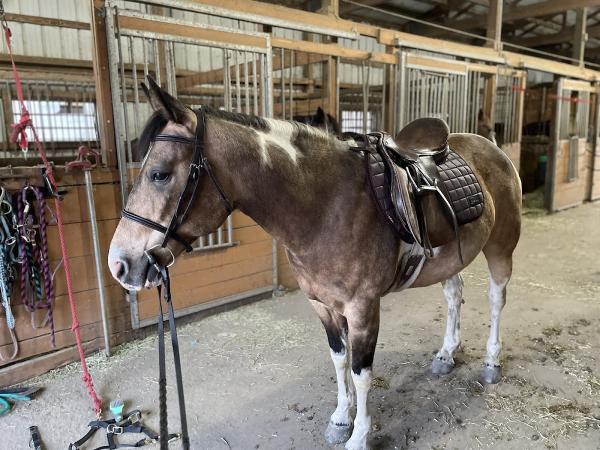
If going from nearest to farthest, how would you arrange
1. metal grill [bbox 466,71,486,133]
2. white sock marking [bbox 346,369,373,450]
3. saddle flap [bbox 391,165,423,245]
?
1. saddle flap [bbox 391,165,423,245]
2. white sock marking [bbox 346,369,373,450]
3. metal grill [bbox 466,71,486,133]

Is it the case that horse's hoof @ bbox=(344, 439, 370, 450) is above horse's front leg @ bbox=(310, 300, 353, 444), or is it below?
below

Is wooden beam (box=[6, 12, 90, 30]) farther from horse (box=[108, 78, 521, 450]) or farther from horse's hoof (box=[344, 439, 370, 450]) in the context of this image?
horse's hoof (box=[344, 439, 370, 450])

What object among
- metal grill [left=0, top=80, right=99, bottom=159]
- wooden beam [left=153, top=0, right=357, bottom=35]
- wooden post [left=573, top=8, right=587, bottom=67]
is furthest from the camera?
wooden post [left=573, top=8, right=587, bottom=67]

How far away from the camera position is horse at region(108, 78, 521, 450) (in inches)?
47.5

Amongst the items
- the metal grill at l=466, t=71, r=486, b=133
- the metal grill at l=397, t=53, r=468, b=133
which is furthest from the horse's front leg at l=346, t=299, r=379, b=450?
the metal grill at l=466, t=71, r=486, b=133

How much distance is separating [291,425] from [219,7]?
2567 millimetres

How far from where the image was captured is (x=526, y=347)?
264cm

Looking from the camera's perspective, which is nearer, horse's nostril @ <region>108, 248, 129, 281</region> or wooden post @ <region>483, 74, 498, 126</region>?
horse's nostril @ <region>108, 248, 129, 281</region>

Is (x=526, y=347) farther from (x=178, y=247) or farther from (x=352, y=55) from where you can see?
(x=352, y=55)

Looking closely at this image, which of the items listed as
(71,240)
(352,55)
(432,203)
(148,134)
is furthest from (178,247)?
(352,55)

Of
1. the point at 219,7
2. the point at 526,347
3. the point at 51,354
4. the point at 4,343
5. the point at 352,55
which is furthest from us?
the point at 352,55

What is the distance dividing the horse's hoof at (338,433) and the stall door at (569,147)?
631 centimetres

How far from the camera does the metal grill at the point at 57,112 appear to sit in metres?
5.45

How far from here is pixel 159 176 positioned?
1.19m
